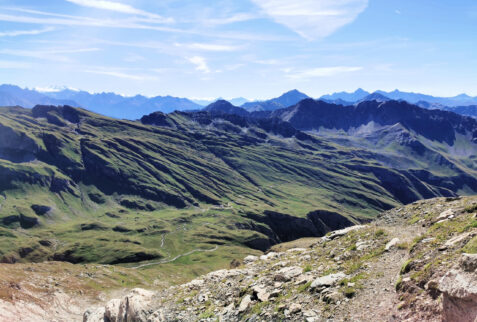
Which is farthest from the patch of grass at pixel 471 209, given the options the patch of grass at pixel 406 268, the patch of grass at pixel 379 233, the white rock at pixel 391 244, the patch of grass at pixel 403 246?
the patch of grass at pixel 406 268

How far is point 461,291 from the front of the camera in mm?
15789

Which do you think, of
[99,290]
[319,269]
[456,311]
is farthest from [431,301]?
[99,290]

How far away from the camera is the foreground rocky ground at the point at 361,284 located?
18.2 m

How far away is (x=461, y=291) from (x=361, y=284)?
8723 mm

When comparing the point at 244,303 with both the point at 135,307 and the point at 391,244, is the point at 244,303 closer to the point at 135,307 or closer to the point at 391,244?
the point at 391,244

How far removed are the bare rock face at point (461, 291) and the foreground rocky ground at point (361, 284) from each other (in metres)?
0.04

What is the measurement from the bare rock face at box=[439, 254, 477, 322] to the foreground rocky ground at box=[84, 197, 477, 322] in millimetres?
43

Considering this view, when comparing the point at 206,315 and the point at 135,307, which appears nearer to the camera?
the point at 206,315

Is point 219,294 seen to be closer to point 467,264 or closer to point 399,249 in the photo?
point 399,249

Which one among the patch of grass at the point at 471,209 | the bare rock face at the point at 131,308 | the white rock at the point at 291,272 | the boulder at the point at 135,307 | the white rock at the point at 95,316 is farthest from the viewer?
the white rock at the point at 95,316

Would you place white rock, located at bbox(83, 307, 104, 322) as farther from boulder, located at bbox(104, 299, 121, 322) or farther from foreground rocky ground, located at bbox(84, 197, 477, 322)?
foreground rocky ground, located at bbox(84, 197, 477, 322)

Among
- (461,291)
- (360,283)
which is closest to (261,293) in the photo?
(360,283)

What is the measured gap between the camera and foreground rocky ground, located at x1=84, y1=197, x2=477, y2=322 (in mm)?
18234

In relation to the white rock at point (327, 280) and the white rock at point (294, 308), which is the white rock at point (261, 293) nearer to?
the white rock at point (294, 308)
